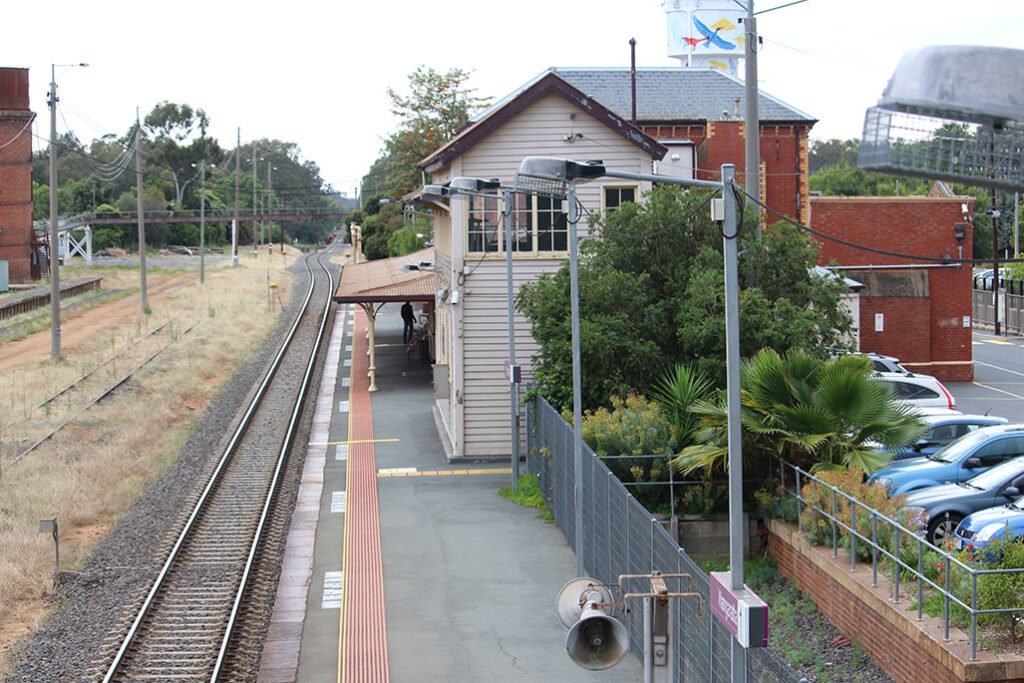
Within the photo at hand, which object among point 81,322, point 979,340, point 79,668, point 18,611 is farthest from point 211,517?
point 979,340

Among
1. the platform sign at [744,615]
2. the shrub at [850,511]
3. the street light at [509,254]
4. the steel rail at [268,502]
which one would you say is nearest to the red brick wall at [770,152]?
the steel rail at [268,502]

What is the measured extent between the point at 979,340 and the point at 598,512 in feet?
125

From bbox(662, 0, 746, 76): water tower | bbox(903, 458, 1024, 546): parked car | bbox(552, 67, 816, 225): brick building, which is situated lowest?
bbox(903, 458, 1024, 546): parked car

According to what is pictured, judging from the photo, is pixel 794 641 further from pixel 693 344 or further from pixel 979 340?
pixel 979 340

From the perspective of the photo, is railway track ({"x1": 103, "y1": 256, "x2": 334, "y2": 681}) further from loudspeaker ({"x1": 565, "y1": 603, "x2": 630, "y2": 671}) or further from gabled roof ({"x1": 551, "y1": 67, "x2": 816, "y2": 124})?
gabled roof ({"x1": 551, "y1": 67, "x2": 816, "y2": 124})

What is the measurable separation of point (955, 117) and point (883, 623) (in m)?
9.50

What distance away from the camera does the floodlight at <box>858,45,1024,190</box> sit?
2926mm

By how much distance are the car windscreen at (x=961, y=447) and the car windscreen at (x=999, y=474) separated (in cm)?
137

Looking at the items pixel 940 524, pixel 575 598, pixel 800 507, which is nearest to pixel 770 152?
pixel 940 524

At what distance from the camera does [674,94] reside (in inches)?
1770

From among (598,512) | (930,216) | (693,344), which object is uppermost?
(930,216)

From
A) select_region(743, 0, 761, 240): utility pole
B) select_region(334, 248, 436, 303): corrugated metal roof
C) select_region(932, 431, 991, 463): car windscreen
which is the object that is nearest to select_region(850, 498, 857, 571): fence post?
select_region(932, 431, 991, 463): car windscreen

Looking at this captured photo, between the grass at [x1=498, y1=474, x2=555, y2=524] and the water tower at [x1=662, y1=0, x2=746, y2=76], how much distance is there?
131 ft

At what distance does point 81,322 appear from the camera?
165 ft
